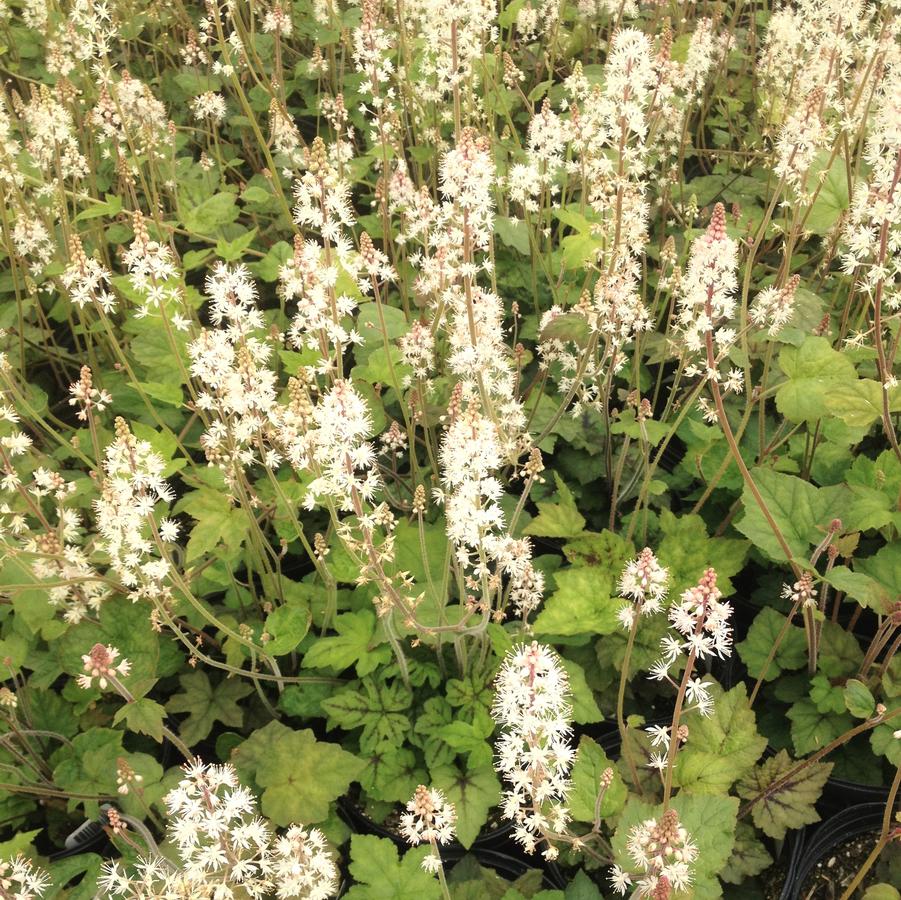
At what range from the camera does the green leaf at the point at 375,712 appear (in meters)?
→ 3.00

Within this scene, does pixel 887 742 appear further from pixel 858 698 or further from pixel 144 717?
pixel 144 717

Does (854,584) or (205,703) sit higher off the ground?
(854,584)

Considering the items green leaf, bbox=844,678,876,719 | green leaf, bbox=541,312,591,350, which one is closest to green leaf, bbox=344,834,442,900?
green leaf, bbox=844,678,876,719

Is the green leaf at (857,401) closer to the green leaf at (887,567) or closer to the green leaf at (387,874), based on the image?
the green leaf at (887,567)

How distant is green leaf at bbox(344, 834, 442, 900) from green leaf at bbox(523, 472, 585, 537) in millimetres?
1373

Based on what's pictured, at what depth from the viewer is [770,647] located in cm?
313

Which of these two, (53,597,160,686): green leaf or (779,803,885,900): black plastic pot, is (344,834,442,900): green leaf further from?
(779,803,885,900): black plastic pot

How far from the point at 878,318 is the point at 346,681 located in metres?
2.49

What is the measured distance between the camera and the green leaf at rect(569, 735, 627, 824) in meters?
2.50

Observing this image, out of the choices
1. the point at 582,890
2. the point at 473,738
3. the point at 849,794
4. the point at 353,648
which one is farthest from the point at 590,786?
the point at 849,794

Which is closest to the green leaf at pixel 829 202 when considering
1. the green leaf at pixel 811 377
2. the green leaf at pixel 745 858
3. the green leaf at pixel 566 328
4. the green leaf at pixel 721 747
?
the green leaf at pixel 811 377

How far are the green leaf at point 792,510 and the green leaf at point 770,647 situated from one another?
1.05 feet

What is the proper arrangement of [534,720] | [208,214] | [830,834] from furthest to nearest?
[208,214] < [830,834] < [534,720]

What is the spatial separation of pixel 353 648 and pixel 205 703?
71 centimetres
